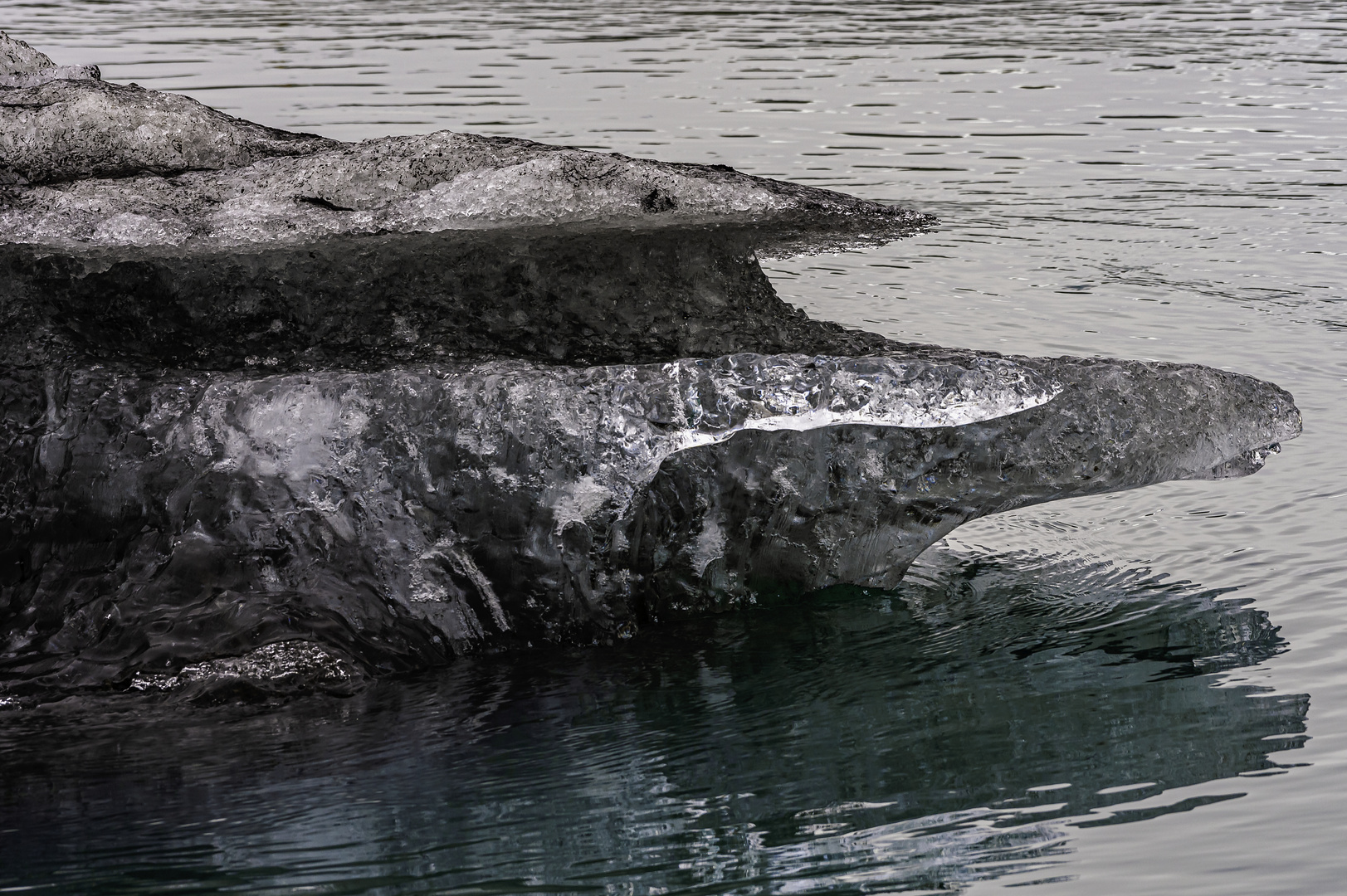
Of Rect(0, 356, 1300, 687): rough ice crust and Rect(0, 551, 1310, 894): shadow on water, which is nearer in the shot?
Rect(0, 551, 1310, 894): shadow on water

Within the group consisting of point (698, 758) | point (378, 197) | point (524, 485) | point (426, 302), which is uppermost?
point (378, 197)

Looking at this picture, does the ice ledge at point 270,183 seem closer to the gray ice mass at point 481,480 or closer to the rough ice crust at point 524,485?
the gray ice mass at point 481,480

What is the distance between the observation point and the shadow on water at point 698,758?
231 centimetres

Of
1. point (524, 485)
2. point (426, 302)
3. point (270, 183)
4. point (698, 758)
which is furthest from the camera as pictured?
point (270, 183)

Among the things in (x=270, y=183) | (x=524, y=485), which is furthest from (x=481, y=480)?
(x=270, y=183)

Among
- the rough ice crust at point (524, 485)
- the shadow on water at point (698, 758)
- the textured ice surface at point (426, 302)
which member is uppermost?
the textured ice surface at point (426, 302)

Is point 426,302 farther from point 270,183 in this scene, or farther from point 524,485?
point 524,485

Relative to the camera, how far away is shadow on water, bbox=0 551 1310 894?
231 centimetres

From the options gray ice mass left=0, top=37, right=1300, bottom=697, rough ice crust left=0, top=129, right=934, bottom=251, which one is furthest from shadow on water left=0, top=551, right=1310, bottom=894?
rough ice crust left=0, top=129, right=934, bottom=251

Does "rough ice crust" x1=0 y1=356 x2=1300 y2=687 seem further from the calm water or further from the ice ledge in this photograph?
the ice ledge

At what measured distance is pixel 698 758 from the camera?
2.69 metres

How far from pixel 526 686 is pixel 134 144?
102 inches

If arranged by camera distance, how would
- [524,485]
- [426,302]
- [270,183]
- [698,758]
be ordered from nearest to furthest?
[698,758] → [524,485] → [426,302] → [270,183]

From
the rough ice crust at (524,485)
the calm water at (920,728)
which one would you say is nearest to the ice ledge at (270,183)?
the rough ice crust at (524,485)
